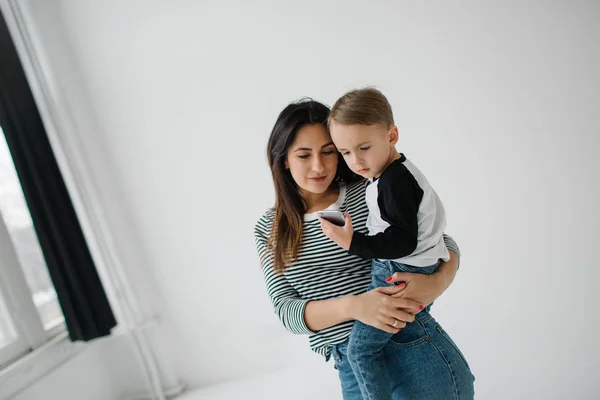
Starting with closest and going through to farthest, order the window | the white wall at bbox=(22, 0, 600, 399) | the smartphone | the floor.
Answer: the smartphone < the white wall at bbox=(22, 0, 600, 399) < the window < the floor

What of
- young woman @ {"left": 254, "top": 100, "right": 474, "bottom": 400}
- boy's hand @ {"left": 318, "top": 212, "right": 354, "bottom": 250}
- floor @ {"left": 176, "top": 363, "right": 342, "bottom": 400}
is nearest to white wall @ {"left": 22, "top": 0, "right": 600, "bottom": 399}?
floor @ {"left": 176, "top": 363, "right": 342, "bottom": 400}

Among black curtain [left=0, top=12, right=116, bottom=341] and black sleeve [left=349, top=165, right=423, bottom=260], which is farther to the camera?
black curtain [left=0, top=12, right=116, bottom=341]

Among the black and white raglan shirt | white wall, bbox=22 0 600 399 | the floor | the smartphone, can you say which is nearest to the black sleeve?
the black and white raglan shirt

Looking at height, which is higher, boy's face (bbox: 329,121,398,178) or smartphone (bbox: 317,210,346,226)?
boy's face (bbox: 329,121,398,178)

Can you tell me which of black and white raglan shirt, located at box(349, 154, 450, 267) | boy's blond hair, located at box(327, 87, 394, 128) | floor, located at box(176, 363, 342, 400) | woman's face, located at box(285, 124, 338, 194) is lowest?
floor, located at box(176, 363, 342, 400)

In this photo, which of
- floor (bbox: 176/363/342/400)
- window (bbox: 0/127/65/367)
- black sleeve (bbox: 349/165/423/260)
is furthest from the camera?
floor (bbox: 176/363/342/400)

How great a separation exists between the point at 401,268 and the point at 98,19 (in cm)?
199

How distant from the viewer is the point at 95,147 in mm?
2424

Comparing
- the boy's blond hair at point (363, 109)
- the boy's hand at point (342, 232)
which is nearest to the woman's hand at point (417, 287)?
the boy's hand at point (342, 232)

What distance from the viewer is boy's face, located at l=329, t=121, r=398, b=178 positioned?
3.81 feet

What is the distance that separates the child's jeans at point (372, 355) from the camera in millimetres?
1164

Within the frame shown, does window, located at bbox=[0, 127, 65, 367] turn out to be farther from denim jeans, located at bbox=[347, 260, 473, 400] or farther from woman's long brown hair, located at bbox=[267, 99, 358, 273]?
denim jeans, located at bbox=[347, 260, 473, 400]

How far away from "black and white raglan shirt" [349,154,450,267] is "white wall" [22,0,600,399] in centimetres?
94

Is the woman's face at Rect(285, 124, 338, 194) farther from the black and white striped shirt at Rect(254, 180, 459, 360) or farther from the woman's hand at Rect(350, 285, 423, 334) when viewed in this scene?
the woman's hand at Rect(350, 285, 423, 334)
